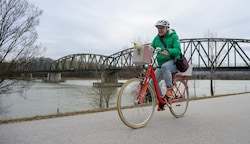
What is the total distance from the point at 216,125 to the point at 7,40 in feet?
33.7

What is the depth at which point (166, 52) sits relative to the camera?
3.56 metres

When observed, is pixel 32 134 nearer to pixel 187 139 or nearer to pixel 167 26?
pixel 187 139

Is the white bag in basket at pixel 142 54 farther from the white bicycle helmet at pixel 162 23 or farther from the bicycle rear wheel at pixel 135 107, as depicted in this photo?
the white bicycle helmet at pixel 162 23

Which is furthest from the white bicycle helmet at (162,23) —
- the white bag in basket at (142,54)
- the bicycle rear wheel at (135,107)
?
the bicycle rear wheel at (135,107)

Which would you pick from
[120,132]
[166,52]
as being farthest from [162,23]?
[120,132]

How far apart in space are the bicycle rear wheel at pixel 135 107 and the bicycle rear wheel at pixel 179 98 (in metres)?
0.68

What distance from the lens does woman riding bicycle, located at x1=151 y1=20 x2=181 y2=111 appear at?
3.68 m

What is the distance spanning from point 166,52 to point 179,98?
52.7 inches

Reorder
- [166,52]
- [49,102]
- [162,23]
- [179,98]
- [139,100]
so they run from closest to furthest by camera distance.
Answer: [139,100] < [166,52] < [162,23] < [179,98] < [49,102]

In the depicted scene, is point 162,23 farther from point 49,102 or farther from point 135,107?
point 49,102

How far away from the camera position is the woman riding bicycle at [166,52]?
368 centimetres

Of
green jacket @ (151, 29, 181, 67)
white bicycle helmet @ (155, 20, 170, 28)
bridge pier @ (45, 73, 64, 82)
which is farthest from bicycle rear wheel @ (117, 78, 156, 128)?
bridge pier @ (45, 73, 64, 82)

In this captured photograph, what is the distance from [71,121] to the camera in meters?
3.83

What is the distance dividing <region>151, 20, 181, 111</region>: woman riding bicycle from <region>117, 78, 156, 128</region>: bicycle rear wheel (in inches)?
10.5
